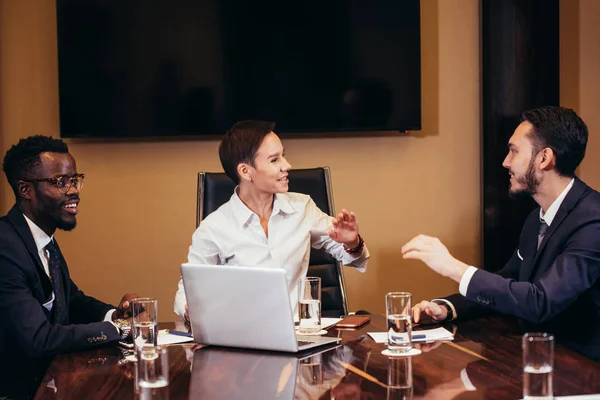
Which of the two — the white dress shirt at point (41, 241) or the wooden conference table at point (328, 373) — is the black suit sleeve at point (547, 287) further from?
the white dress shirt at point (41, 241)

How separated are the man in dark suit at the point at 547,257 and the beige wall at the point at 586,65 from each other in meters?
1.72

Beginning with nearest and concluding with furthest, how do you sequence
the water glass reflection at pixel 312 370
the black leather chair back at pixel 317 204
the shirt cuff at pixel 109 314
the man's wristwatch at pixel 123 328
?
the water glass reflection at pixel 312 370
the man's wristwatch at pixel 123 328
the shirt cuff at pixel 109 314
the black leather chair back at pixel 317 204

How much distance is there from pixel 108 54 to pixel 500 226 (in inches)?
83.4

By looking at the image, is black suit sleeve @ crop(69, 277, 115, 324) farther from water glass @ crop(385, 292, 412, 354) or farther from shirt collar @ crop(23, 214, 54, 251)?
water glass @ crop(385, 292, 412, 354)

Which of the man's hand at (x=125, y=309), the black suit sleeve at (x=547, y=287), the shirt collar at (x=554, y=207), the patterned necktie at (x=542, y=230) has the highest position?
the shirt collar at (x=554, y=207)

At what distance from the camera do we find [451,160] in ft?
13.7

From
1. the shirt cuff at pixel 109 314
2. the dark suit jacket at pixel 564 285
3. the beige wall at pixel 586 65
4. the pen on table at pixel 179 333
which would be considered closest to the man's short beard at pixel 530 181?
the dark suit jacket at pixel 564 285

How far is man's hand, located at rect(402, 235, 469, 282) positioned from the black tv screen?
71.2 inches

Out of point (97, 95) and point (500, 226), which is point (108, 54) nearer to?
point (97, 95)

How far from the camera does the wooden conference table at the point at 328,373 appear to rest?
1.68m

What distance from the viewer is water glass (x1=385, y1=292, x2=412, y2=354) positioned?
1964 mm

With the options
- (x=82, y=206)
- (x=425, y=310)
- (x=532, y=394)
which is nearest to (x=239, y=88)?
(x=82, y=206)

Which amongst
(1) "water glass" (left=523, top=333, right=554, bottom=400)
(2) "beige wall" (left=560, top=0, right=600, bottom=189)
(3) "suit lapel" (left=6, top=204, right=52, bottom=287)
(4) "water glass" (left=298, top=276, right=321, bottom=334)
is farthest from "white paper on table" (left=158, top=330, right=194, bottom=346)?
(2) "beige wall" (left=560, top=0, right=600, bottom=189)

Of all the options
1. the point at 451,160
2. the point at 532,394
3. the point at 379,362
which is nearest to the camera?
the point at 532,394
